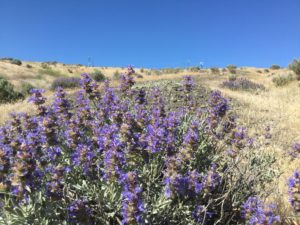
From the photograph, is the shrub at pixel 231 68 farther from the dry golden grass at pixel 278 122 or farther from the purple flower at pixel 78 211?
the purple flower at pixel 78 211

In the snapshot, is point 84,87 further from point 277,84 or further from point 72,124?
point 277,84

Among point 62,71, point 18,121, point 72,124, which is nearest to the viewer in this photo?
point 72,124

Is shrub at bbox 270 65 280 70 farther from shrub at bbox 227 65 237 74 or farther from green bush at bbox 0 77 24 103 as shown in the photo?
green bush at bbox 0 77 24 103

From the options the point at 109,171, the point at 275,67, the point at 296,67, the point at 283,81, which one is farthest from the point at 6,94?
the point at 275,67

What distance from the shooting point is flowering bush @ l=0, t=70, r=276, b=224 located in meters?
2.96

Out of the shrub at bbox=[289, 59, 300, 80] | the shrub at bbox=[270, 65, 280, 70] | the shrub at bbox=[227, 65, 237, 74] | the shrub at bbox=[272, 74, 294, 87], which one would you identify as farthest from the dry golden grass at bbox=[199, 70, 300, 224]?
the shrub at bbox=[270, 65, 280, 70]

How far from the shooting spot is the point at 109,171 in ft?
9.93

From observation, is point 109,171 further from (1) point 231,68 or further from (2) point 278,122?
(1) point 231,68

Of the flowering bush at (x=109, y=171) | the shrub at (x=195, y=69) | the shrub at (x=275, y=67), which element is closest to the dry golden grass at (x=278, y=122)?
the flowering bush at (x=109, y=171)

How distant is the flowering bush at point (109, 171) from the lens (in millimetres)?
2965

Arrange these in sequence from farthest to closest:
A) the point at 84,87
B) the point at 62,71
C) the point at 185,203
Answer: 1. the point at 62,71
2. the point at 84,87
3. the point at 185,203

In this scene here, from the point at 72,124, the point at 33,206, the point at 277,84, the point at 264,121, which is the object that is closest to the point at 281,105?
the point at 264,121

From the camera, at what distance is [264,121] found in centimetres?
1012

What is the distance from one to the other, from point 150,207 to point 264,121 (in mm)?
7624
